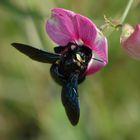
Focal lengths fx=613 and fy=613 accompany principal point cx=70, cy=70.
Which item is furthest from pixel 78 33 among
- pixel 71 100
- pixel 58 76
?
pixel 71 100

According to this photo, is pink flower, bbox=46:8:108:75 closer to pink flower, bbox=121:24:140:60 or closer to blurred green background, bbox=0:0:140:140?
pink flower, bbox=121:24:140:60

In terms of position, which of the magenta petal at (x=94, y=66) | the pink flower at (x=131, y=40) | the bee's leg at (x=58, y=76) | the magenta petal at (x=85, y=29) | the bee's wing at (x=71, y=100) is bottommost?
the bee's wing at (x=71, y=100)

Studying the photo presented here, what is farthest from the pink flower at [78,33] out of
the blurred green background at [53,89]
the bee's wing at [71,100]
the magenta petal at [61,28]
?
the blurred green background at [53,89]

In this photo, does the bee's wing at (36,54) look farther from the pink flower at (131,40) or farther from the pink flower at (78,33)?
the pink flower at (131,40)

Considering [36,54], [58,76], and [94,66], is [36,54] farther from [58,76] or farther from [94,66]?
[94,66]

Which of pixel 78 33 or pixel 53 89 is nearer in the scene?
pixel 78 33

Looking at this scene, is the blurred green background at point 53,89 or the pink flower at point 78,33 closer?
the pink flower at point 78,33

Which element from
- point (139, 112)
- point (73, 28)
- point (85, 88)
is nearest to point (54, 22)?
point (73, 28)
